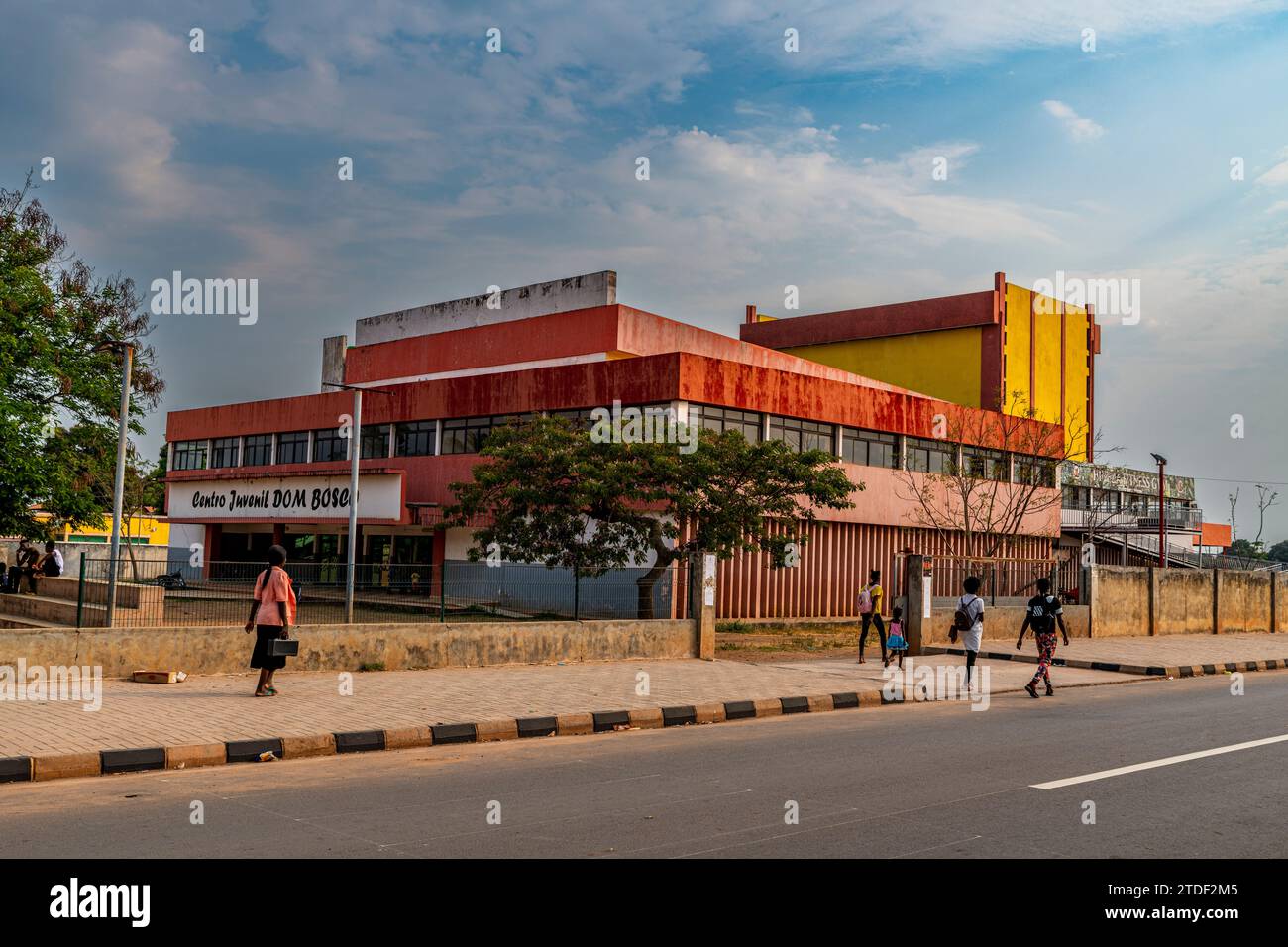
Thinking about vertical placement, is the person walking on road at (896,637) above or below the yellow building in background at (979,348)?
below

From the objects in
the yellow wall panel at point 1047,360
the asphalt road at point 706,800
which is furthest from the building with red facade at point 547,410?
the asphalt road at point 706,800

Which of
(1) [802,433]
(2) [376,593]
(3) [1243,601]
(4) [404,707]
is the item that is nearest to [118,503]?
(2) [376,593]

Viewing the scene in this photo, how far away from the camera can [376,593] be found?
1619cm

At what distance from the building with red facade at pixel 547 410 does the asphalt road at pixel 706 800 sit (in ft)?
70.1

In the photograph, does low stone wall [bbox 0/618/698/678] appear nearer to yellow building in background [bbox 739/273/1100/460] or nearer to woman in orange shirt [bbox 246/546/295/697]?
woman in orange shirt [bbox 246/546/295/697]

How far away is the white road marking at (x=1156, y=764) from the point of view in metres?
8.67

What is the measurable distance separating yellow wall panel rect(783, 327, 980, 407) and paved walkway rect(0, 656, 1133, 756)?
111 feet

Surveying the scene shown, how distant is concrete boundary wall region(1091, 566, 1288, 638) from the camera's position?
29641 millimetres

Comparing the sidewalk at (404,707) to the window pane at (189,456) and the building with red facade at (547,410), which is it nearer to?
the building with red facade at (547,410)

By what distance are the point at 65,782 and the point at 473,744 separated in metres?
→ 3.77

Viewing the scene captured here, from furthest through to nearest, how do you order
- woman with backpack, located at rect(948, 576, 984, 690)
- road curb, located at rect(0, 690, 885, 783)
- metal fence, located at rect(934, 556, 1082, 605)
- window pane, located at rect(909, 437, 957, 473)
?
1. window pane, located at rect(909, 437, 957, 473)
2. metal fence, located at rect(934, 556, 1082, 605)
3. woman with backpack, located at rect(948, 576, 984, 690)
4. road curb, located at rect(0, 690, 885, 783)

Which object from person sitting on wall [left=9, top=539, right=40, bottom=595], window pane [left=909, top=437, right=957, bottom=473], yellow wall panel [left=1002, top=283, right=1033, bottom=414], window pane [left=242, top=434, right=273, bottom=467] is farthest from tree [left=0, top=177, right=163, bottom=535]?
yellow wall panel [left=1002, top=283, right=1033, bottom=414]
